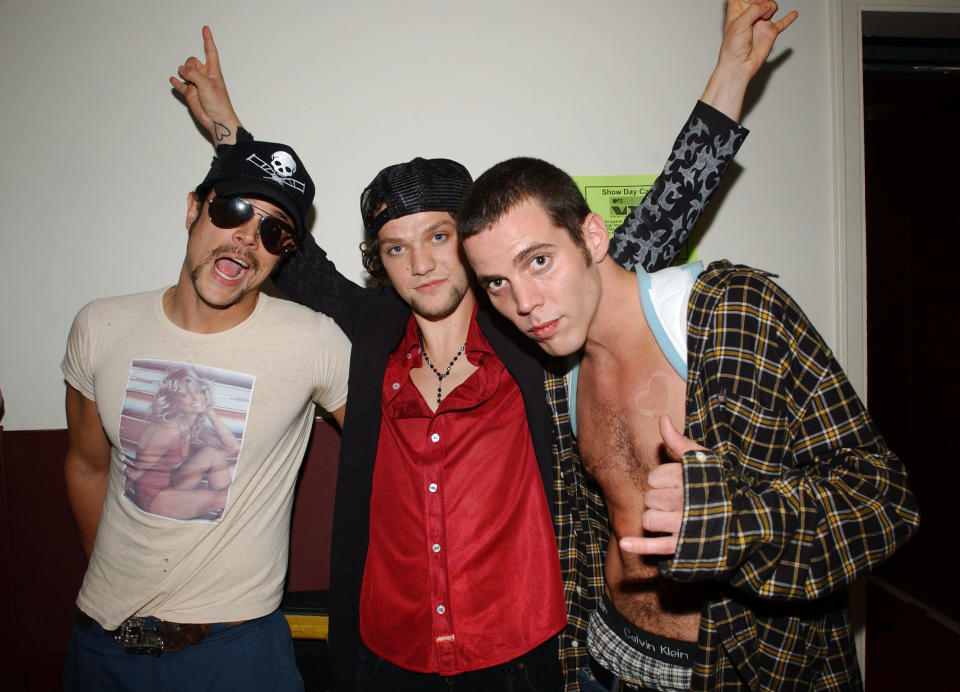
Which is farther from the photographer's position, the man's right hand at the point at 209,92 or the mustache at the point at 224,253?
the man's right hand at the point at 209,92

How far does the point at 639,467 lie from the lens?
59.9 inches

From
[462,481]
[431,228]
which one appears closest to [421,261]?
[431,228]

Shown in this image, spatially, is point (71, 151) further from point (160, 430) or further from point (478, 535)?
point (478, 535)

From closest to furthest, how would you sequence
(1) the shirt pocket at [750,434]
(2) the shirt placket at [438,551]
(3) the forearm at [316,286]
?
(1) the shirt pocket at [750,434] → (2) the shirt placket at [438,551] → (3) the forearm at [316,286]

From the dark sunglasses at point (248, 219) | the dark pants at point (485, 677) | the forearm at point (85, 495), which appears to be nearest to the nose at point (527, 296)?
the dark sunglasses at point (248, 219)

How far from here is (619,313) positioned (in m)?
1.56

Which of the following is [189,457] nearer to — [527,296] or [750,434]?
[527,296]

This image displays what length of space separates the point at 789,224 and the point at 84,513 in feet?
A: 10.6

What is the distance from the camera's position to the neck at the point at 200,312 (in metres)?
1.78

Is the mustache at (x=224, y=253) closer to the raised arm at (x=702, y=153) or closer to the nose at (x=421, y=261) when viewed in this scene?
the nose at (x=421, y=261)

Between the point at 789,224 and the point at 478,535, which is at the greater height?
the point at 789,224

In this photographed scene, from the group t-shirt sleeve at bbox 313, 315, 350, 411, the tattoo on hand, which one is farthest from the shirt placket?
the tattoo on hand

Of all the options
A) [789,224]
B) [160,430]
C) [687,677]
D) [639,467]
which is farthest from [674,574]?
[789,224]

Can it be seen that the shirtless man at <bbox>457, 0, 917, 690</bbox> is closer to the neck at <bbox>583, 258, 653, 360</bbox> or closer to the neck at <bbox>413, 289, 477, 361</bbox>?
the neck at <bbox>583, 258, 653, 360</bbox>
